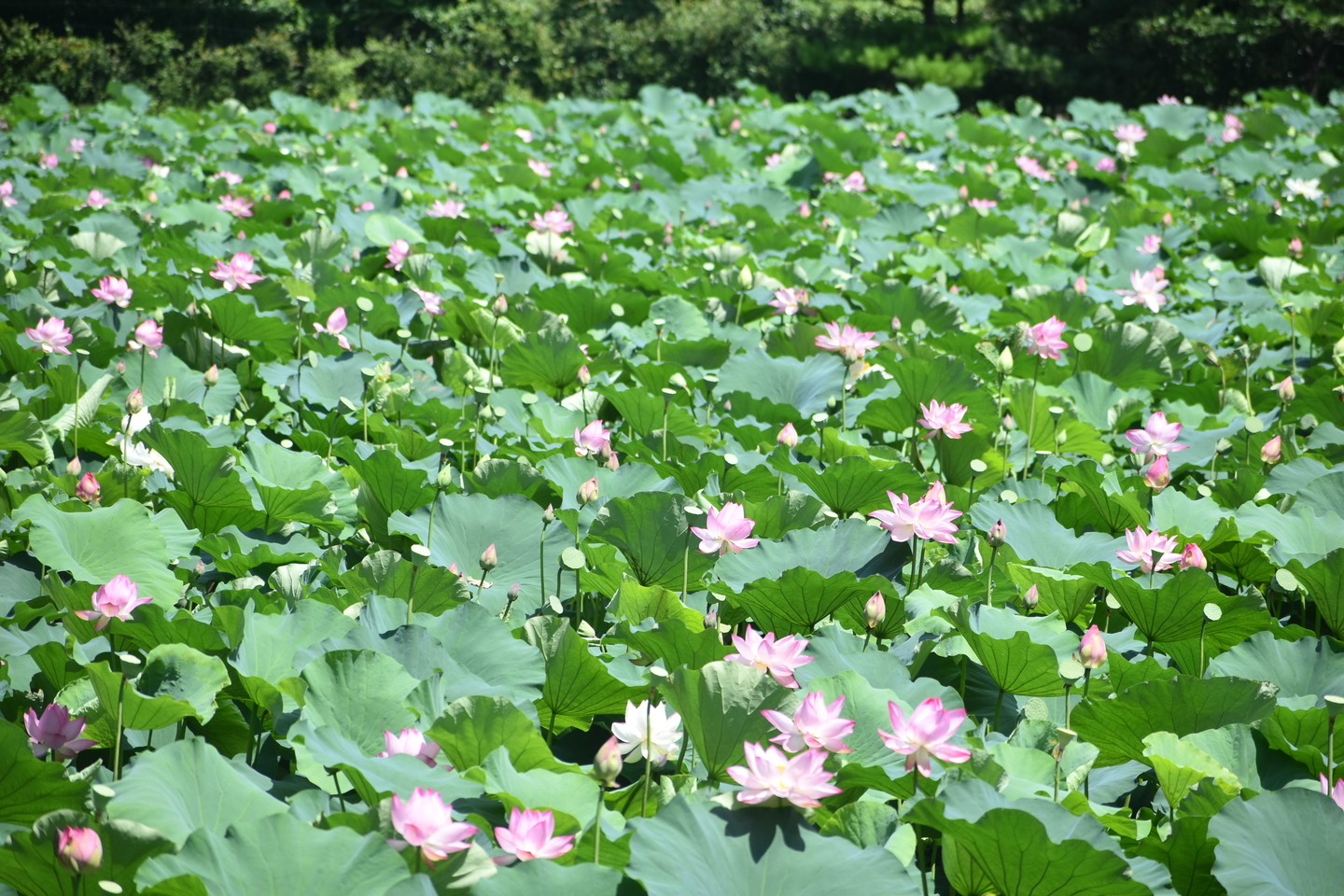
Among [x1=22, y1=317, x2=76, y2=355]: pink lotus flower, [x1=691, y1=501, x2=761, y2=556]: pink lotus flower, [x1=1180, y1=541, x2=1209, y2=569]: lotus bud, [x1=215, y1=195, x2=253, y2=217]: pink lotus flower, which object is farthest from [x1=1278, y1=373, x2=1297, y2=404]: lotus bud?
[x1=215, y1=195, x2=253, y2=217]: pink lotus flower

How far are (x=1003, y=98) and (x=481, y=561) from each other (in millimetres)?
11278

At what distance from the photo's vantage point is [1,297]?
249 cm

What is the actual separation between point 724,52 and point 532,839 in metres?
11.3

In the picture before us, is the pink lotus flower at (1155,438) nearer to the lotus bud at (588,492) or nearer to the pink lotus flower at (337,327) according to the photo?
the lotus bud at (588,492)

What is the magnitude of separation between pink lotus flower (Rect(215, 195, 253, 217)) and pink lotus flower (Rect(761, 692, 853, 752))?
3.21m

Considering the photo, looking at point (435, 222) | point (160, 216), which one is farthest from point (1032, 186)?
point (160, 216)

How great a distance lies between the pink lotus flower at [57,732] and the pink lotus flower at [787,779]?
0.70 meters

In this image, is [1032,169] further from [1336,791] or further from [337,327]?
[1336,791]

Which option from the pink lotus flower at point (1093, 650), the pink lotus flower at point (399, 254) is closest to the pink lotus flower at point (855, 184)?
the pink lotus flower at point (399, 254)

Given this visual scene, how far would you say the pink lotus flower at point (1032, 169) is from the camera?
200 inches

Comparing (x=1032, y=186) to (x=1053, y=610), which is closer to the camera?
(x=1053, y=610)

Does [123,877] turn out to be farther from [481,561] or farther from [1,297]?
[1,297]

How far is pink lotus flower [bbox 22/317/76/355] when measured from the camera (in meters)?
2.04

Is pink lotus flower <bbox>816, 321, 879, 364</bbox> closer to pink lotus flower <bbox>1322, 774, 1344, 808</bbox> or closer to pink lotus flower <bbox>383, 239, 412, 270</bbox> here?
pink lotus flower <bbox>1322, 774, 1344, 808</bbox>
